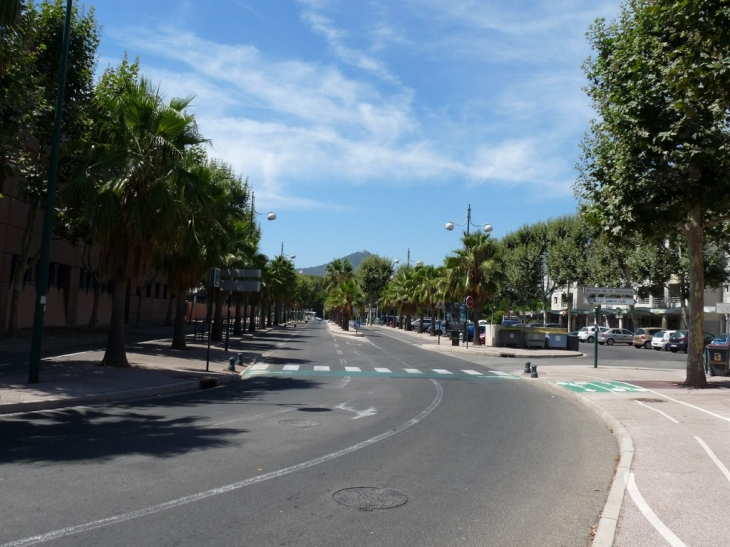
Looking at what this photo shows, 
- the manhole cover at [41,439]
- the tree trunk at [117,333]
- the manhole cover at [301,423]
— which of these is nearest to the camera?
the manhole cover at [41,439]

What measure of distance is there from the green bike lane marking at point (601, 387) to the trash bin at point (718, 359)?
4869mm

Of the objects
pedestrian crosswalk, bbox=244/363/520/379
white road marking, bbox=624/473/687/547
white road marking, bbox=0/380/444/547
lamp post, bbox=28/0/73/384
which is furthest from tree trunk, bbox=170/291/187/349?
white road marking, bbox=624/473/687/547

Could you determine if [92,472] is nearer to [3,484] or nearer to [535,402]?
[3,484]

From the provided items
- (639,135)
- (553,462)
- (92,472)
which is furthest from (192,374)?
(639,135)

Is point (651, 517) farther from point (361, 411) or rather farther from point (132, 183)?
point (132, 183)

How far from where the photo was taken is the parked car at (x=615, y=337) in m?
54.8

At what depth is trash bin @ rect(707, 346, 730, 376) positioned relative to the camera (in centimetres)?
2122

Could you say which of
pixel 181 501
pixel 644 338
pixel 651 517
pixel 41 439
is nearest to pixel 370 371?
pixel 41 439

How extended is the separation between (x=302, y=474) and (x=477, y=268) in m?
34.7

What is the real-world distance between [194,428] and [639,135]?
42.3 ft

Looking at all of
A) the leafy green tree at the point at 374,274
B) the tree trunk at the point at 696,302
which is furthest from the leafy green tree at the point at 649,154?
the leafy green tree at the point at 374,274

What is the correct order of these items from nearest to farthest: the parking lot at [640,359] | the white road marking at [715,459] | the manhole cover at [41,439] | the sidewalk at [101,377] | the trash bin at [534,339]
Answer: the white road marking at [715,459], the manhole cover at [41,439], the sidewalk at [101,377], the parking lot at [640,359], the trash bin at [534,339]

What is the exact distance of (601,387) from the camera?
17.8 m

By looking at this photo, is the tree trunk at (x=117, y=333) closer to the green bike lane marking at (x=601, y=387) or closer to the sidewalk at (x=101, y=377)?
the sidewalk at (x=101, y=377)
